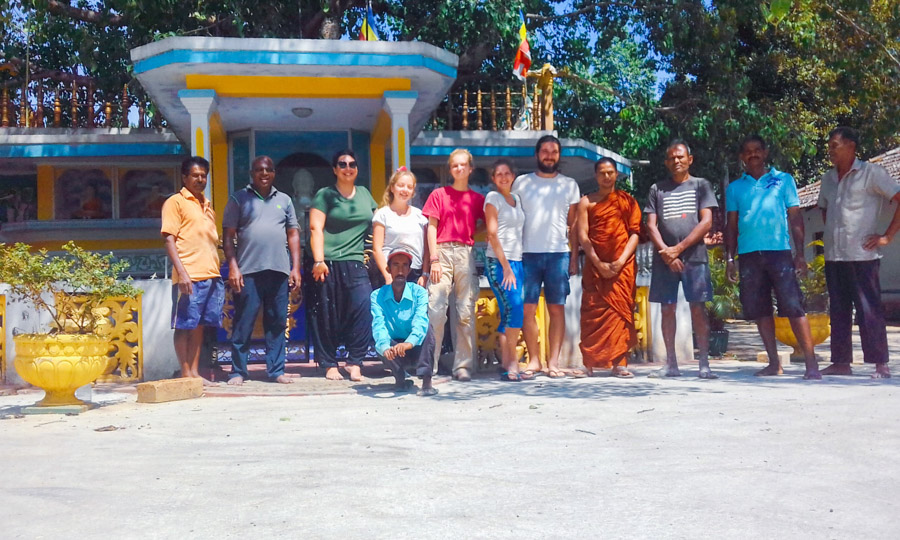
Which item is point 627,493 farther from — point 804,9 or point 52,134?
point 804,9

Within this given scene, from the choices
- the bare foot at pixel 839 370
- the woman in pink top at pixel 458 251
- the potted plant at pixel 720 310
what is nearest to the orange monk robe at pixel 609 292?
the woman in pink top at pixel 458 251

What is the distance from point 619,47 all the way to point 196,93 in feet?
33.3

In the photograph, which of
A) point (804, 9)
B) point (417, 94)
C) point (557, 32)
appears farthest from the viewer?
point (557, 32)

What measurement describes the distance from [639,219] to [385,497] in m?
4.69

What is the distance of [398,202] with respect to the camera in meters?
7.16

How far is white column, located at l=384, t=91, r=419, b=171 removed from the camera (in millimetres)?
9945

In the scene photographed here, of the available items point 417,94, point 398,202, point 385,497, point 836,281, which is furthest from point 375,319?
point 417,94

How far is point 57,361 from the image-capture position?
5.68 meters

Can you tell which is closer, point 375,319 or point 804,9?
point 375,319

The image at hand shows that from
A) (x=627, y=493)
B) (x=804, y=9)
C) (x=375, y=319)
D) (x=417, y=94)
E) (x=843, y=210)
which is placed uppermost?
(x=804, y=9)

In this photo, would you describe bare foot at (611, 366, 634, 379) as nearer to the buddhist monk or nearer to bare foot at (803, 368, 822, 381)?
the buddhist monk

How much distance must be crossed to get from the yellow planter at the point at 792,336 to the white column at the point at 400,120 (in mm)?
4131

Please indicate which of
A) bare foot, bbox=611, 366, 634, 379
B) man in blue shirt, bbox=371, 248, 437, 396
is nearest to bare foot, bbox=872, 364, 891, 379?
bare foot, bbox=611, 366, 634, 379

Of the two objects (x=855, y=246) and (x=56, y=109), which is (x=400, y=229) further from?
(x=56, y=109)
